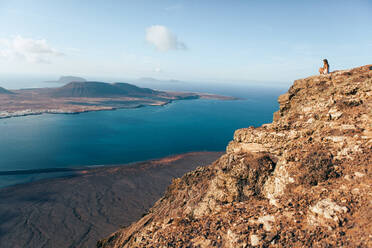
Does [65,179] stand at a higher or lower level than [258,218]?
lower

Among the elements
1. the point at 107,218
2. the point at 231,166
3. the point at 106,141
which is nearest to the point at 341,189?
the point at 231,166

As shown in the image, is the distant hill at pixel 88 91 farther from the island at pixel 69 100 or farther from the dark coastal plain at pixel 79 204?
the dark coastal plain at pixel 79 204

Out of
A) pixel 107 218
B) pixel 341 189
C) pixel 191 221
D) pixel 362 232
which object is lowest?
pixel 107 218

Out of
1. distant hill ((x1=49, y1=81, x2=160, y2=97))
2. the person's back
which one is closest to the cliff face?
the person's back

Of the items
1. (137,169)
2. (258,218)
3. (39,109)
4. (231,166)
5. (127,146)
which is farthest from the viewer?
(39,109)

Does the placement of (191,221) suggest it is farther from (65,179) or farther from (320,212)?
(65,179)

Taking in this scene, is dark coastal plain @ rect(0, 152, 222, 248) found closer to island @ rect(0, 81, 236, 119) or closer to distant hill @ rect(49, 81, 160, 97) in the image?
island @ rect(0, 81, 236, 119)

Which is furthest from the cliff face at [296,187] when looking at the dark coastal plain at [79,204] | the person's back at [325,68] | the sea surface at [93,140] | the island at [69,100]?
the island at [69,100]

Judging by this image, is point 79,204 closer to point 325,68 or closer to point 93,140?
point 325,68
